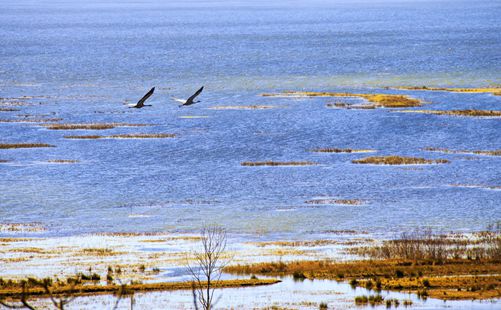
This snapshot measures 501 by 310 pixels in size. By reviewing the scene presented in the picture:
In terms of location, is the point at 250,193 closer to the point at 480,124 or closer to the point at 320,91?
the point at 480,124

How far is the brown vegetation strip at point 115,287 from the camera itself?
142 ft

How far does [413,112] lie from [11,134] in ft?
123

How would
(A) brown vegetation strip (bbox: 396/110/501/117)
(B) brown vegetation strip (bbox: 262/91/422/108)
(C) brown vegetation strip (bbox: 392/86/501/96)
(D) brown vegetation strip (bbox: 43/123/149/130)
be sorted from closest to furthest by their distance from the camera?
(D) brown vegetation strip (bbox: 43/123/149/130), (A) brown vegetation strip (bbox: 396/110/501/117), (B) brown vegetation strip (bbox: 262/91/422/108), (C) brown vegetation strip (bbox: 392/86/501/96)

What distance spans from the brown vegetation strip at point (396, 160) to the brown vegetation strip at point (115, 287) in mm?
39963

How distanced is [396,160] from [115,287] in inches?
1750

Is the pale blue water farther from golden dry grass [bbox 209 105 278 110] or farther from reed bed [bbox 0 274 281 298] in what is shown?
reed bed [bbox 0 274 281 298]

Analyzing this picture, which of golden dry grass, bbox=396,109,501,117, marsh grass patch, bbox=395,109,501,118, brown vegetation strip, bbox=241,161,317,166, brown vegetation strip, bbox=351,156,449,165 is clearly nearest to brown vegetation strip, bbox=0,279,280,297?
brown vegetation strip, bbox=241,161,317,166

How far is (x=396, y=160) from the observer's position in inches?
3374

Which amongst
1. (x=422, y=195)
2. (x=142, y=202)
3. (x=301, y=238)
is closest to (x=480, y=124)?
(x=422, y=195)

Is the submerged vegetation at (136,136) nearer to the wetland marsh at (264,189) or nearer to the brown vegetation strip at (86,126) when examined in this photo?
the wetland marsh at (264,189)

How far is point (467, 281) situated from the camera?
45062mm

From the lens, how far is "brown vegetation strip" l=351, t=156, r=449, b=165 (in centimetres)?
8488

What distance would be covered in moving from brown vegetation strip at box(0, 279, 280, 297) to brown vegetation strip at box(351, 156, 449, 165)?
1573 inches

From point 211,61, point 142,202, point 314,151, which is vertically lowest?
point 142,202
